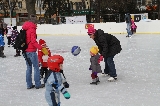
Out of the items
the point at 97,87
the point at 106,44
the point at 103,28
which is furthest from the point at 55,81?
the point at 103,28

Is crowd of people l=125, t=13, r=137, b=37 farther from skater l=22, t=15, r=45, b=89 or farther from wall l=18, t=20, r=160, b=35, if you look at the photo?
skater l=22, t=15, r=45, b=89

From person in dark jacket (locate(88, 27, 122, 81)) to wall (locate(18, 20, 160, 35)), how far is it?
16.2 m

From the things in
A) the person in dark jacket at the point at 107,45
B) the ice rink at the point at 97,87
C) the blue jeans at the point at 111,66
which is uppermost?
the person in dark jacket at the point at 107,45

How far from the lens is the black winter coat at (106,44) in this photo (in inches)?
293

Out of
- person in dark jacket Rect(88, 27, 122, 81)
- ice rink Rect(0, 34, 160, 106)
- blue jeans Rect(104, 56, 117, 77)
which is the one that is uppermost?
person in dark jacket Rect(88, 27, 122, 81)

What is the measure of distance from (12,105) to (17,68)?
14.4ft

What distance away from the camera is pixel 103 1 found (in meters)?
43.2

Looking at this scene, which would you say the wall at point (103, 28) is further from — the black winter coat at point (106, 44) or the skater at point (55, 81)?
the skater at point (55, 81)

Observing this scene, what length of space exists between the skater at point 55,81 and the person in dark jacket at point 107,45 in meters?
3.00

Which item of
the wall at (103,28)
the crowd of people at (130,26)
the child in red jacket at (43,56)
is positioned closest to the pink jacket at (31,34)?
the child in red jacket at (43,56)

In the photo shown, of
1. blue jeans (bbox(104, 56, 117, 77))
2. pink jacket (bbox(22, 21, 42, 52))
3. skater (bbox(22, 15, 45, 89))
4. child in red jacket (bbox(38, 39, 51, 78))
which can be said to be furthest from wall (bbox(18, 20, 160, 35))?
pink jacket (bbox(22, 21, 42, 52))

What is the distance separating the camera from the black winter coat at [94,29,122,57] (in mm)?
7430

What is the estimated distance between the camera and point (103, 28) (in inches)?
990

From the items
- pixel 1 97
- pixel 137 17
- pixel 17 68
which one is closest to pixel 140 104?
pixel 1 97
